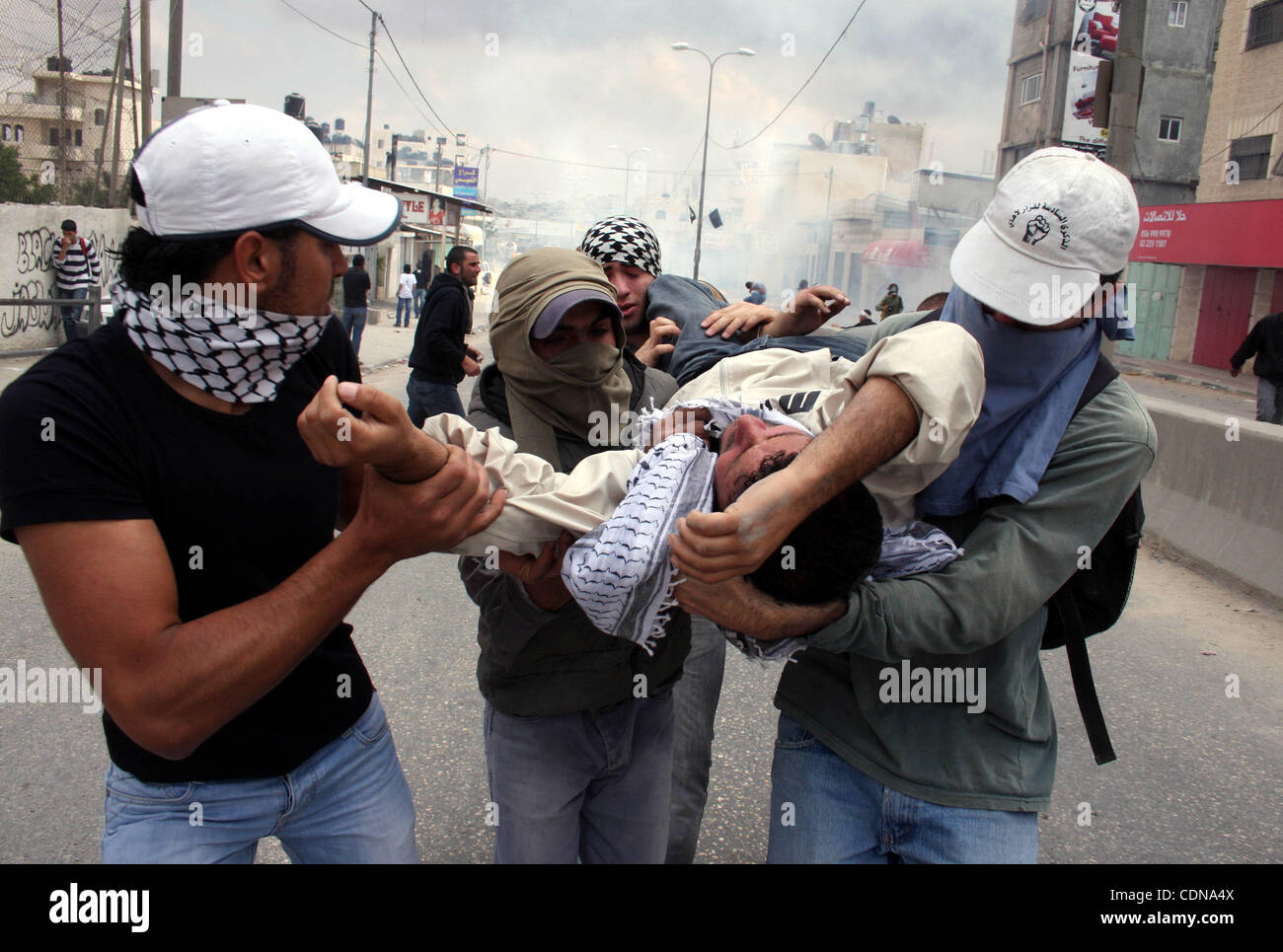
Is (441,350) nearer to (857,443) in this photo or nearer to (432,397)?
(432,397)

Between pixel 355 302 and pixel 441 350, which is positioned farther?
pixel 355 302

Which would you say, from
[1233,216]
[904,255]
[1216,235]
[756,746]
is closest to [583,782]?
[756,746]

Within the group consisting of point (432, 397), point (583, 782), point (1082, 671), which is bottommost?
point (583, 782)

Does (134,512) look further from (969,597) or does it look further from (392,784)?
(969,597)

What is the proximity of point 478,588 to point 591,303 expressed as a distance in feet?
2.21

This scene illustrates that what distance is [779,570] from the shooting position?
1.56 meters

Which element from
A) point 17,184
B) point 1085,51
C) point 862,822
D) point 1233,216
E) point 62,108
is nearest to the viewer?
point 862,822

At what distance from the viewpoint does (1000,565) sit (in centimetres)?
163

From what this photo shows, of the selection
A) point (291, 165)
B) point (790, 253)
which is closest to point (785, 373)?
point (291, 165)

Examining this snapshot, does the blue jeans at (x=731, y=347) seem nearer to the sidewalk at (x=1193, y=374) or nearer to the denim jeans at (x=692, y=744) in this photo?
the denim jeans at (x=692, y=744)

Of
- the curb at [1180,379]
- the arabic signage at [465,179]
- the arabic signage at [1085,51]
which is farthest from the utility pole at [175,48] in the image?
the arabic signage at [465,179]

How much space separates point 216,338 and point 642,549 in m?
0.77

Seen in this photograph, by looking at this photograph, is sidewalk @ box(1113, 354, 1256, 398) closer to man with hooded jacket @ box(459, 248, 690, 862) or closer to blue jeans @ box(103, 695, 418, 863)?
man with hooded jacket @ box(459, 248, 690, 862)

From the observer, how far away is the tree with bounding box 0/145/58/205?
15.4m
